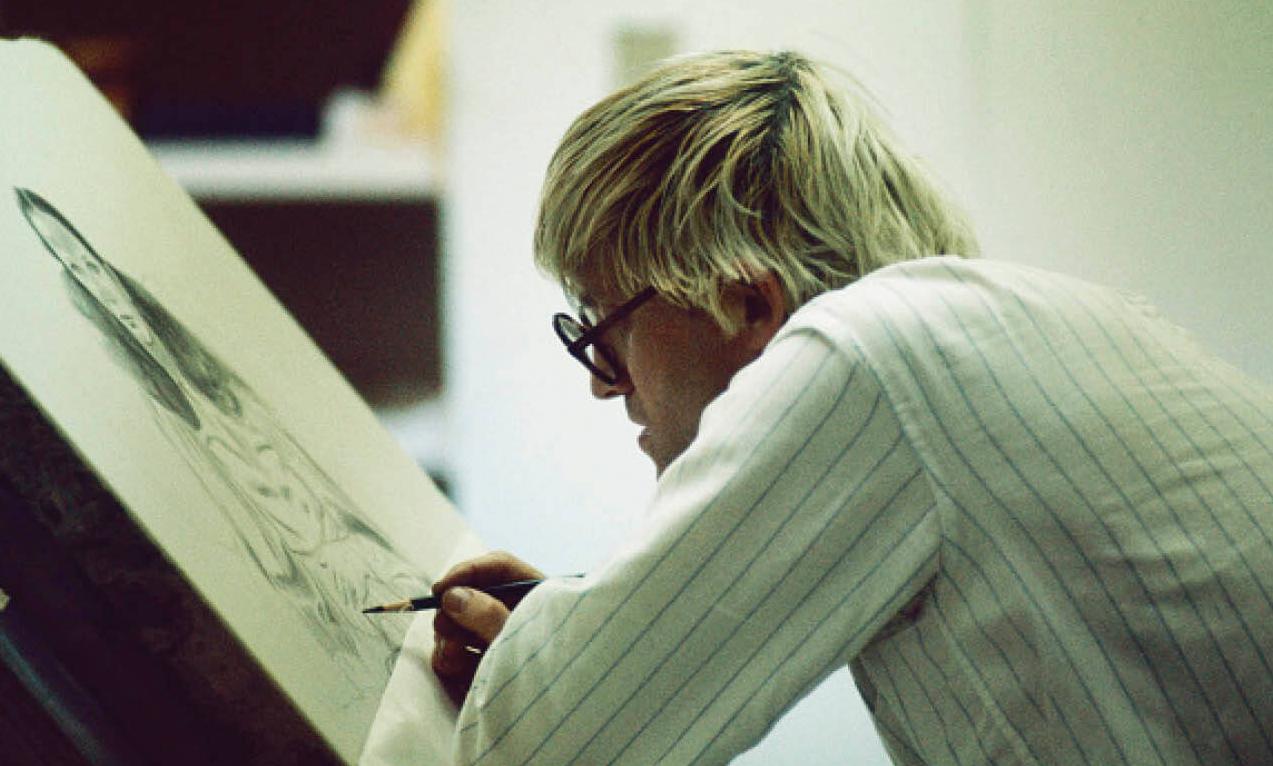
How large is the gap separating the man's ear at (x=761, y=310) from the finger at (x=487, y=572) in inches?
8.1

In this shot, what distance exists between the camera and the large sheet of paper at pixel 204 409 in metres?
0.53

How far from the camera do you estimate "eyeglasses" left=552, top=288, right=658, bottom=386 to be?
83 cm

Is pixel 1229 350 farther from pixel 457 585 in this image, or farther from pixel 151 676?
pixel 151 676

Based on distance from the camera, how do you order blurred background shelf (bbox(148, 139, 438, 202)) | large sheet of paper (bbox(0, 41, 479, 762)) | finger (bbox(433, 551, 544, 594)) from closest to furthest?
large sheet of paper (bbox(0, 41, 479, 762))
finger (bbox(433, 551, 544, 594))
blurred background shelf (bbox(148, 139, 438, 202))

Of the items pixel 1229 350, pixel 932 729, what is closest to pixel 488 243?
pixel 1229 350

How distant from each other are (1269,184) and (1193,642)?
908mm

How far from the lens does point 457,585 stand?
779 mm

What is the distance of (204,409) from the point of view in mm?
728

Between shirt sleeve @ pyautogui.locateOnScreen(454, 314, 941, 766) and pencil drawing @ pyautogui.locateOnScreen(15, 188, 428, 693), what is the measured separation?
10 cm

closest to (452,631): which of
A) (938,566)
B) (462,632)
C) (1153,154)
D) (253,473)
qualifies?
(462,632)

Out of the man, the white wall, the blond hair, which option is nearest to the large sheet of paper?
the man

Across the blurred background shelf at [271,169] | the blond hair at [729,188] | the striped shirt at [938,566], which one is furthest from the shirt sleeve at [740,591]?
the blurred background shelf at [271,169]

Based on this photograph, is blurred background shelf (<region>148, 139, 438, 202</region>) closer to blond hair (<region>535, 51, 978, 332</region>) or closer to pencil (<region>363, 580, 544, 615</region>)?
blond hair (<region>535, 51, 978, 332</region>)

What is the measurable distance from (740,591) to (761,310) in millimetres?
274
